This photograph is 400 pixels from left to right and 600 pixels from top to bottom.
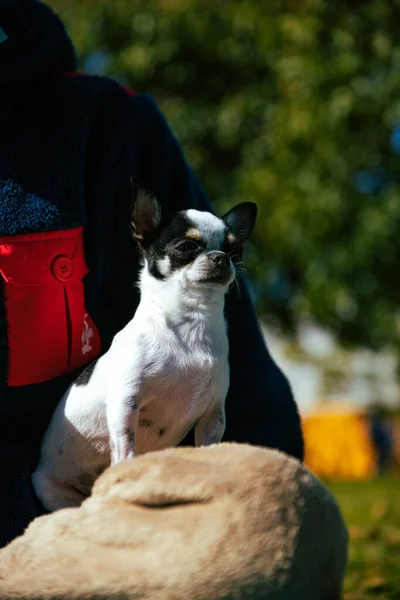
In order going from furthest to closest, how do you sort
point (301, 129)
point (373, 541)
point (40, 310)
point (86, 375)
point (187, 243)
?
1. point (301, 129)
2. point (373, 541)
3. point (40, 310)
4. point (86, 375)
5. point (187, 243)

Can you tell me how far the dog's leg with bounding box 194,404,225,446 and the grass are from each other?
73.0 inches

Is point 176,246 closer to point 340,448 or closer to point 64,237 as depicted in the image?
point 64,237

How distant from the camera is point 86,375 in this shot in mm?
1783

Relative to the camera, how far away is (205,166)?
12.7 meters

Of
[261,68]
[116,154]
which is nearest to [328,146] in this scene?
[261,68]

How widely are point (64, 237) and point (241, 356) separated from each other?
0.55m

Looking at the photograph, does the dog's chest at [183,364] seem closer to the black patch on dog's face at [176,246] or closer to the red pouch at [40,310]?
the black patch on dog's face at [176,246]

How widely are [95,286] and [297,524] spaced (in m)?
0.86

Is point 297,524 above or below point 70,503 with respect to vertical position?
above

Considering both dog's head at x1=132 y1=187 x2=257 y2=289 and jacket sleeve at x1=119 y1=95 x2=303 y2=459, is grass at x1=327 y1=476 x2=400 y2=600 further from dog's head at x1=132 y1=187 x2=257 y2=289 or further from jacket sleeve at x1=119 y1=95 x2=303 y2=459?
dog's head at x1=132 y1=187 x2=257 y2=289

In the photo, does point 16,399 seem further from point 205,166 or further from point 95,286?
point 205,166

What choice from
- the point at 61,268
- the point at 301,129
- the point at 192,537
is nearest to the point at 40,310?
the point at 61,268

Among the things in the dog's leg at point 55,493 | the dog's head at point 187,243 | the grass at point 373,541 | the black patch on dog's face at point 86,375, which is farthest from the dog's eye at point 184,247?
the grass at point 373,541

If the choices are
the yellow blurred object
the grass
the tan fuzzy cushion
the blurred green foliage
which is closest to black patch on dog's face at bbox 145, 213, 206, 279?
the tan fuzzy cushion
